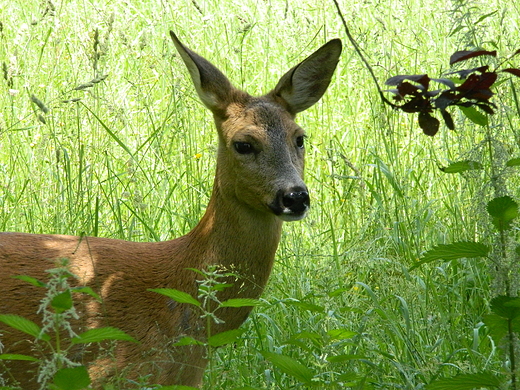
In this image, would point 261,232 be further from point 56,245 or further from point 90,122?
point 90,122

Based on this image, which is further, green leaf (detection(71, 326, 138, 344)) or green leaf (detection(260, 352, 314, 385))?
green leaf (detection(260, 352, 314, 385))

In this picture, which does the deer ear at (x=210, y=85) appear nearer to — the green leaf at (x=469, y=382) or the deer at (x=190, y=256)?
the deer at (x=190, y=256)

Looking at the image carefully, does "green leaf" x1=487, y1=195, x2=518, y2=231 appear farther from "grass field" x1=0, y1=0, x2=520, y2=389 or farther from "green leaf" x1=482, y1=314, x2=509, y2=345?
"green leaf" x1=482, y1=314, x2=509, y2=345

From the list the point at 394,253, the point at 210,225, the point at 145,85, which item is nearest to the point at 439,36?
the point at 145,85

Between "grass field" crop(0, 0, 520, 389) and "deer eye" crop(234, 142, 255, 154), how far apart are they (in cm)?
51

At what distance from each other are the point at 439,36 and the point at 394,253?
2.65 m

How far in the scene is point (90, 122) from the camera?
16.8 ft

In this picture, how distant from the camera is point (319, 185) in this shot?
528 centimetres

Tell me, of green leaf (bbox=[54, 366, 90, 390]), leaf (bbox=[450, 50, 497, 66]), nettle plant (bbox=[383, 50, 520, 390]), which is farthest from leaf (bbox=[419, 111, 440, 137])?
green leaf (bbox=[54, 366, 90, 390])

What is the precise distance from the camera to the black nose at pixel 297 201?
3266mm

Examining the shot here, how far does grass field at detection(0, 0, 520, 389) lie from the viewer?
3.05 meters

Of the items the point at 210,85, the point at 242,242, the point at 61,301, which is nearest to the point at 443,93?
the point at 61,301

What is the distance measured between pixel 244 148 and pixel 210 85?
0.38 m

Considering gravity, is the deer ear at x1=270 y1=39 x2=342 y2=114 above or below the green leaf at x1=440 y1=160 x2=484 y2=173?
above
